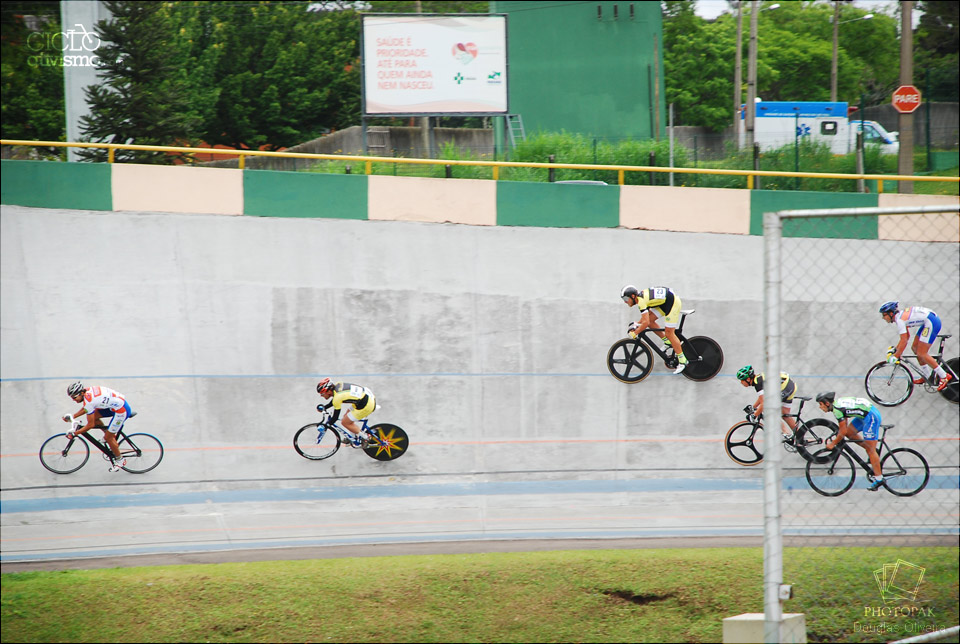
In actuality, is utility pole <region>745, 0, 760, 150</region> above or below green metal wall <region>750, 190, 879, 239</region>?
above

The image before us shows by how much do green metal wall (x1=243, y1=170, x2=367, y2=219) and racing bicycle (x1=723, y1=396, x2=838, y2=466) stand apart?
765cm

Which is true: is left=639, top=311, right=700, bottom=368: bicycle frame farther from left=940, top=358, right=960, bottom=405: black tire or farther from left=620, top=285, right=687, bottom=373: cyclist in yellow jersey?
left=940, top=358, right=960, bottom=405: black tire

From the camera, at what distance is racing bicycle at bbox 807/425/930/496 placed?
472 inches

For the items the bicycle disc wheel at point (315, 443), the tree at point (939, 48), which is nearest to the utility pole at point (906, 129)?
the bicycle disc wheel at point (315, 443)

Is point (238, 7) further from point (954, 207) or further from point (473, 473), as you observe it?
point (954, 207)

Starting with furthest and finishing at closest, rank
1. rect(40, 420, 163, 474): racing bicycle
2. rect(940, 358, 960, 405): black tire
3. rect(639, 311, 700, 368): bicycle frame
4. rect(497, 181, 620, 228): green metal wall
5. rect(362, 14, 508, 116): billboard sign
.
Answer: rect(362, 14, 508, 116): billboard sign, rect(497, 181, 620, 228): green metal wall, rect(639, 311, 700, 368): bicycle frame, rect(940, 358, 960, 405): black tire, rect(40, 420, 163, 474): racing bicycle

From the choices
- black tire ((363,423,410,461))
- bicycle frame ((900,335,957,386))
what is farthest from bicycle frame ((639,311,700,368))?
black tire ((363,423,410,461))

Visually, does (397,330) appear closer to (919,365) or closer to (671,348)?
(671,348)

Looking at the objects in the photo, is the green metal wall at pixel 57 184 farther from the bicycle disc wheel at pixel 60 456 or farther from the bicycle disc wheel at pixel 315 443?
the bicycle disc wheel at pixel 315 443

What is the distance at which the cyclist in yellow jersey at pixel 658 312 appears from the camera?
13602 mm

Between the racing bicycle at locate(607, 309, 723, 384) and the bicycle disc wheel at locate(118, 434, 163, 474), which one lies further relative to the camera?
the racing bicycle at locate(607, 309, 723, 384)

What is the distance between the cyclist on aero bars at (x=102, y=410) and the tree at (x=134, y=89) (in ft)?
20.0

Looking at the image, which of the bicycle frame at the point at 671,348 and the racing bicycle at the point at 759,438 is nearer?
the racing bicycle at the point at 759,438

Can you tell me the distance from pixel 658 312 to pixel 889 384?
13.2 ft
